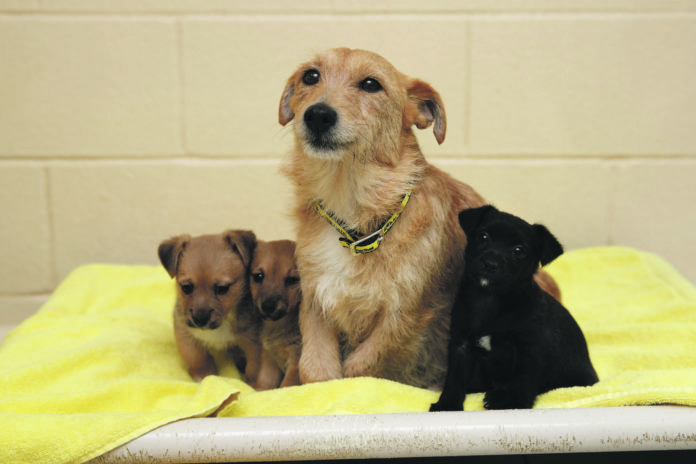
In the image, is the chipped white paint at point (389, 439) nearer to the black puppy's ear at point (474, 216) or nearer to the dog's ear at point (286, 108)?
the black puppy's ear at point (474, 216)

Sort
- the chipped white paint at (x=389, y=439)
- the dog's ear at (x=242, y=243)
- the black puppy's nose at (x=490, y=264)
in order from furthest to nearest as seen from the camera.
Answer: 1. the dog's ear at (x=242, y=243)
2. the black puppy's nose at (x=490, y=264)
3. the chipped white paint at (x=389, y=439)

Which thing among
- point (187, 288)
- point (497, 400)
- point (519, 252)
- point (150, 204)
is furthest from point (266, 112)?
point (497, 400)

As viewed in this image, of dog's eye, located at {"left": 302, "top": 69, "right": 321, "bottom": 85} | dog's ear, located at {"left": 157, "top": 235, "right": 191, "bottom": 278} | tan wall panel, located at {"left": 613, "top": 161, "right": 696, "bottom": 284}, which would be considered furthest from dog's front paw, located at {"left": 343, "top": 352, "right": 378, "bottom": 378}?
tan wall panel, located at {"left": 613, "top": 161, "right": 696, "bottom": 284}

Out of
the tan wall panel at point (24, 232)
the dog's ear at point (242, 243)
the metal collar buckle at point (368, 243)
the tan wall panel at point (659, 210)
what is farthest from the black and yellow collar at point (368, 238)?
the tan wall panel at point (24, 232)

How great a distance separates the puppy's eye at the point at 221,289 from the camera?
5.94ft

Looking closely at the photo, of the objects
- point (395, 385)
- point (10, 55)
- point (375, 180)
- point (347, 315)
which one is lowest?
point (395, 385)

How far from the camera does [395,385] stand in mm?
1546

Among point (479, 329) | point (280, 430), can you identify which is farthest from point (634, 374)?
point (280, 430)

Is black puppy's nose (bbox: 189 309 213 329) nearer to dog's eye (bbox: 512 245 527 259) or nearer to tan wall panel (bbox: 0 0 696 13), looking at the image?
dog's eye (bbox: 512 245 527 259)

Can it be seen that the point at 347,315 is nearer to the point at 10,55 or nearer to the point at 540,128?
the point at 540,128

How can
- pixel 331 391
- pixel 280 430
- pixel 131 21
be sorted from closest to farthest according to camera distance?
1. pixel 280 430
2. pixel 331 391
3. pixel 131 21

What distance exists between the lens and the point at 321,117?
1.42 metres

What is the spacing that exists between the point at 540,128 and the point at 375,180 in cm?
159

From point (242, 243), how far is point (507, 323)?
85 cm
